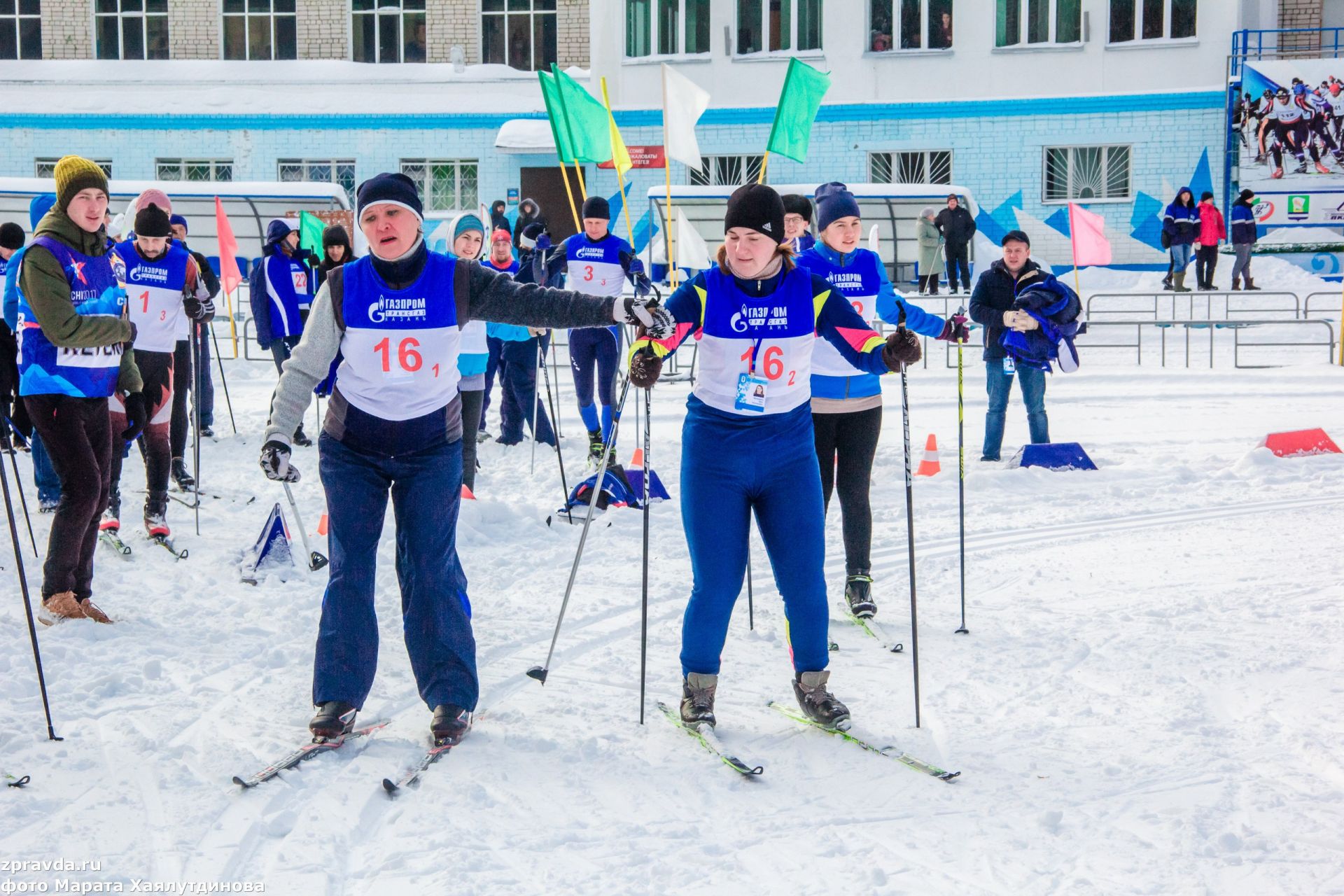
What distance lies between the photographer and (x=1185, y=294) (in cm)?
2003

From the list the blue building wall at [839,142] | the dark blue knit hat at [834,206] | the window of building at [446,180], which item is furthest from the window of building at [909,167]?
the dark blue knit hat at [834,206]

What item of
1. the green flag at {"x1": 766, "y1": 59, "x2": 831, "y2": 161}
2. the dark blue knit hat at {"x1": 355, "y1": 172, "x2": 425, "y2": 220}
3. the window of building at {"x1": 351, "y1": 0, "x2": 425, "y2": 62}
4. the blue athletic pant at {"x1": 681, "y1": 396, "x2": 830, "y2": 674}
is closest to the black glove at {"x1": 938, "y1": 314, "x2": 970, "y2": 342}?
the blue athletic pant at {"x1": 681, "y1": 396, "x2": 830, "y2": 674}

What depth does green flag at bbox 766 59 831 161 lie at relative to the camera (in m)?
13.6

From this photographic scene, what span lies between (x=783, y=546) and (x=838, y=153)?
77.2 ft

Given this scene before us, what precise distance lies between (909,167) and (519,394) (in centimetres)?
1803

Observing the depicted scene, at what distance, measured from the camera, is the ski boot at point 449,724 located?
4.46 meters

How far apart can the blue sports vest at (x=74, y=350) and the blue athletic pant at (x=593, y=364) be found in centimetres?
428

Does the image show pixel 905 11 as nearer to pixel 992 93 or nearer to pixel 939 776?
pixel 992 93

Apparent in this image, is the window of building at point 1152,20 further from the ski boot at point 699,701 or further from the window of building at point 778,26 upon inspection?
the ski boot at point 699,701

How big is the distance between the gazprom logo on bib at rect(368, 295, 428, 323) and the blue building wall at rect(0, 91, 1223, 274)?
22.2m

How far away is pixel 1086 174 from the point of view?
26.6 meters

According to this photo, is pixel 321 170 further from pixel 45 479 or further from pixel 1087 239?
pixel 45 479

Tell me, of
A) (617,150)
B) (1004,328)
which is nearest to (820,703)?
(1004,328)

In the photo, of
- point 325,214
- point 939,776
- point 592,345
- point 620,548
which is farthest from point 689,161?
point 939,776
